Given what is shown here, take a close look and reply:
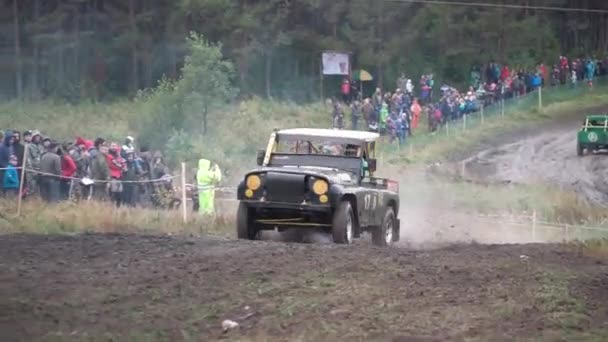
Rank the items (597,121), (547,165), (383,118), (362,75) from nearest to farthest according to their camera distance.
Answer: (383,118)
(597,121)
(547,165)
(362,75)

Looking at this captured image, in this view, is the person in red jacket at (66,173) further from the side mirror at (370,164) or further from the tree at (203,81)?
the tree at (203,81)

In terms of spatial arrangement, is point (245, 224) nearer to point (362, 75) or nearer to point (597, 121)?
point (597, 121)

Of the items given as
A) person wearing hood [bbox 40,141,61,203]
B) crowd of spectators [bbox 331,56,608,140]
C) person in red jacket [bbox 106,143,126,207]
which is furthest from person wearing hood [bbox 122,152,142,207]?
crowd of spectators [bbox 331,56,608,140]

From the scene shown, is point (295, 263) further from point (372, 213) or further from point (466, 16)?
point (466, 16)

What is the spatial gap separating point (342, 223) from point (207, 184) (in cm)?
755

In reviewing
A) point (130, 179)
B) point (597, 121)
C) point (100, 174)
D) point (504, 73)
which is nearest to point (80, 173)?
point (100, 174)

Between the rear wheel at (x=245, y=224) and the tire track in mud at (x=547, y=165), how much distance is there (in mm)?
21746

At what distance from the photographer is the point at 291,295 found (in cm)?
1274

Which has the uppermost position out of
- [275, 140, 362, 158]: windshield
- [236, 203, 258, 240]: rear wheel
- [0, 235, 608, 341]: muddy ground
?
→ [275, 140, 362, 158]: windshield

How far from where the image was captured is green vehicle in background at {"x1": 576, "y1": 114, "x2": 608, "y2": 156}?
45594 millimetres

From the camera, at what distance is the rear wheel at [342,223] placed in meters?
19.1

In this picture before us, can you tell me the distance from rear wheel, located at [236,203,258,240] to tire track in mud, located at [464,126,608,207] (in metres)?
21.7

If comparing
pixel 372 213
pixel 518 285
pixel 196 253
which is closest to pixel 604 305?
pixel 518 285

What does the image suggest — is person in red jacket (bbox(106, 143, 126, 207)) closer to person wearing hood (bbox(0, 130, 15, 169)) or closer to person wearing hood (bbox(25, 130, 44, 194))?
person wearing hood (bbox(25, 130, 44, 194))
